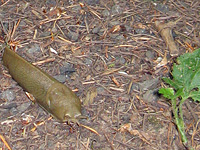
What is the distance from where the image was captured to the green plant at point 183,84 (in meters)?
2.86

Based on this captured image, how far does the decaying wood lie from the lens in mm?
3461

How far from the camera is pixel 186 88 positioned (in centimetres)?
294

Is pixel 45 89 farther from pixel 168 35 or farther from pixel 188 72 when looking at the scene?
pixel 168 35

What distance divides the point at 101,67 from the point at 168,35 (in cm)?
84

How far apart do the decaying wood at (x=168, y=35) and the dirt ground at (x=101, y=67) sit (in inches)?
1.5

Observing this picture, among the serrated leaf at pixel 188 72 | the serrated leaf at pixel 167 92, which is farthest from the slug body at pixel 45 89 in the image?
the serrated leaf at pixel 188 72

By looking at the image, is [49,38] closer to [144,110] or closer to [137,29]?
[137,29]

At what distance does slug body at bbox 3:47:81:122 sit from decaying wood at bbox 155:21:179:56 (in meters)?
1.15

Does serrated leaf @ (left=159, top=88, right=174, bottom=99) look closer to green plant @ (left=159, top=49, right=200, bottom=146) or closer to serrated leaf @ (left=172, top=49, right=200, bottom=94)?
green plant @ (left=159, top=49, right=200, bottom=146)

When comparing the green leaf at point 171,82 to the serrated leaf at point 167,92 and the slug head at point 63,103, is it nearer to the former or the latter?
the serrated leaf at point 167,92

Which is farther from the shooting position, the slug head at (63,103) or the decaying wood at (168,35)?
the decaying wood at (168,35)

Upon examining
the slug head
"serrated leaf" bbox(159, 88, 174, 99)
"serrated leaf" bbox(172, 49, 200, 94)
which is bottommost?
the slug head

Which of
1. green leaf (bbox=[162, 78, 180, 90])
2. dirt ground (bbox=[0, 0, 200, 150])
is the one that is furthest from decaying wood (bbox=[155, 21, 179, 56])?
green leaf (bbox=[162, 78, 180, 90])

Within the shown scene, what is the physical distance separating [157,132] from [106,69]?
30.9 inches
